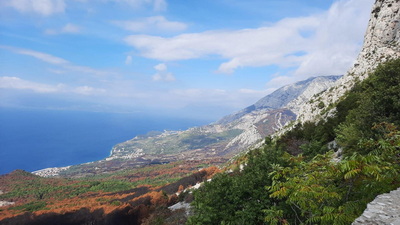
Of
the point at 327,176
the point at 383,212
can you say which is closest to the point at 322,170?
the point at 327,176

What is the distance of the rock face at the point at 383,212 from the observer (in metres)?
5.93

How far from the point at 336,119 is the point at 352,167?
28.4 metres

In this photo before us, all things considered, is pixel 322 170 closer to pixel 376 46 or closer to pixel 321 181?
pixel 321 181

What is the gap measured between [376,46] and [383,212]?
1930 inches

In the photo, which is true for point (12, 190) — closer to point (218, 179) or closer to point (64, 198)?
point (64, 198)

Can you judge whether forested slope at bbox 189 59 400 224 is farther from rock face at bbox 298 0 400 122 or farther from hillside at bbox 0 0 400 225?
rock face at bbox 298 0 400 122

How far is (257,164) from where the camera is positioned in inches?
664

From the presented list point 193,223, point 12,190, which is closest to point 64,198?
point 12,190

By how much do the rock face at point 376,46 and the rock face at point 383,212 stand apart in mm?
32995

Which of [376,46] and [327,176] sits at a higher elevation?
[376,46]

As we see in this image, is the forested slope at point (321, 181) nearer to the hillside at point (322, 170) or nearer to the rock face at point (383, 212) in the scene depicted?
the hillside at point (322, 170)

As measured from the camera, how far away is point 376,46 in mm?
42375

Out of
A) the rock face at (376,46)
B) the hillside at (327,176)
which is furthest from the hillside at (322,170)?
the rock face at (376,46)

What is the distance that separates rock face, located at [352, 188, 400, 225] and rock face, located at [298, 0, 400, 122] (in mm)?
32995
